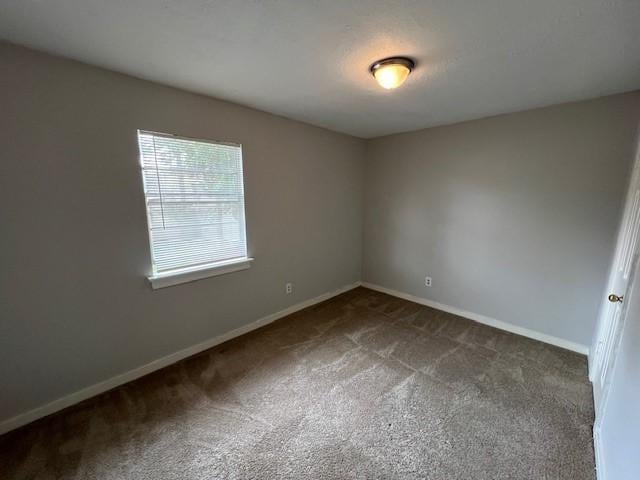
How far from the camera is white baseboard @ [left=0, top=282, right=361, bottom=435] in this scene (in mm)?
1714

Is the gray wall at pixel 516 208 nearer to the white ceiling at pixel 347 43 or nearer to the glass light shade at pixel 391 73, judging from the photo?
the white ceiling at pixel 347 43

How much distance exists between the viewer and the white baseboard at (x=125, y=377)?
1.71m

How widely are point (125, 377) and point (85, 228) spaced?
3.91 ft

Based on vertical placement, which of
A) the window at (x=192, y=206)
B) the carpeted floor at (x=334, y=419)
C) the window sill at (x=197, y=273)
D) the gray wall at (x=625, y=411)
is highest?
the window at (x=192, y=206)

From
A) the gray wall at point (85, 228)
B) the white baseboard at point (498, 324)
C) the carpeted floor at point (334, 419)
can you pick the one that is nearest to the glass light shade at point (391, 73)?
the gray wall at point (85, 228)

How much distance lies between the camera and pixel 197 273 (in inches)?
93.9

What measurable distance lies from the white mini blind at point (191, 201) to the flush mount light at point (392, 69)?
4.77 ft

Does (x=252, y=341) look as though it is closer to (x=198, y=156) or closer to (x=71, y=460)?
(x=71, y=460)

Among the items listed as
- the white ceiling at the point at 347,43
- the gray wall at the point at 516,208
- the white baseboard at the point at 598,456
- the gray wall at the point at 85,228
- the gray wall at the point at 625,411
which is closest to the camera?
the gray wall at the point at 625,411

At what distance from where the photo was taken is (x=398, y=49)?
156cm

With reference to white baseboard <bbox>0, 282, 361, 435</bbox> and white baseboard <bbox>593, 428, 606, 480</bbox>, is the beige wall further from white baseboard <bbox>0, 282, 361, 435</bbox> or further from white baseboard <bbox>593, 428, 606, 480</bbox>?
white baseboard <bbox>593, 428, 606, 480</bbox>

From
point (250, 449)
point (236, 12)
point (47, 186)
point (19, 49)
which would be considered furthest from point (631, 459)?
point (19, 49)

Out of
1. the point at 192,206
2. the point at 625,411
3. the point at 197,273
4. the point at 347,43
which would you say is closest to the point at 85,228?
the point at 192,206

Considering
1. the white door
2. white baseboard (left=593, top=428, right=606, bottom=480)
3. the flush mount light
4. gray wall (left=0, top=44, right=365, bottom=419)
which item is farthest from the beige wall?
the flush mount light
